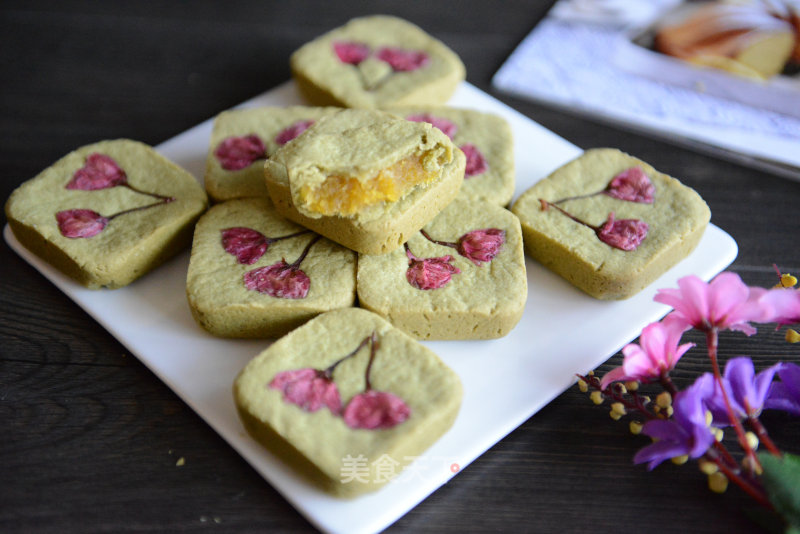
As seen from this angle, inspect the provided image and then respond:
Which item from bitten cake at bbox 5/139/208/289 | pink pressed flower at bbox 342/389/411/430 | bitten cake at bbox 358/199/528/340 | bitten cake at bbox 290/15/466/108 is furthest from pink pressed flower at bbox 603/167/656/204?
bitten cake at bbox 5/139/208/289

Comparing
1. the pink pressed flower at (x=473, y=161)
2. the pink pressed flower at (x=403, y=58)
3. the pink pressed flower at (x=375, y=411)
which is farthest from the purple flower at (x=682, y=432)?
the pink pressed flower at (x=403, y=58)

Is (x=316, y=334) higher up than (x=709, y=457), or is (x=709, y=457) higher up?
(x=316, y=334)

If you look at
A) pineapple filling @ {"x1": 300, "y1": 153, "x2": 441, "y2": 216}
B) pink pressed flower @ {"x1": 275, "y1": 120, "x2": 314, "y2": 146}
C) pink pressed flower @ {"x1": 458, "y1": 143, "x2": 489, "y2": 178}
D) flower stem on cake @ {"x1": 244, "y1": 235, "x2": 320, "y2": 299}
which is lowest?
pink pressed flower @ {"x1": 458, "y1": 143, "x2": 489, "y2": 178}

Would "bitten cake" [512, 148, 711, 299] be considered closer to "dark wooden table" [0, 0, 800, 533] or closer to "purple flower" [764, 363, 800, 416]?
"dark wooden table" [0, 0, 800, 533]

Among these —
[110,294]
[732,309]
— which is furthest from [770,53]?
[110,294]

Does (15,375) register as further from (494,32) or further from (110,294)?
(494,32)

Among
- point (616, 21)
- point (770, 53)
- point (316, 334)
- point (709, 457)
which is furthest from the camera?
point (616, 21)
